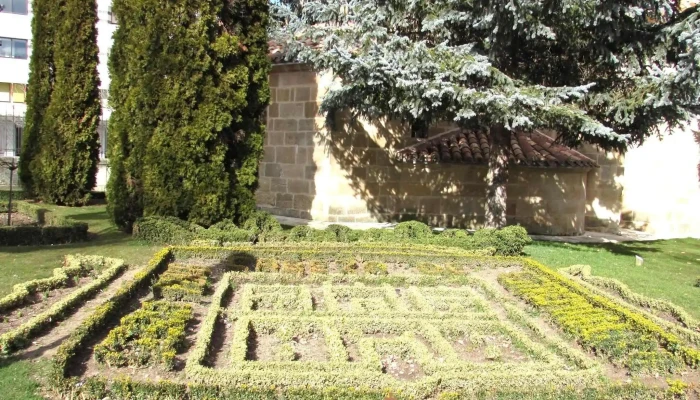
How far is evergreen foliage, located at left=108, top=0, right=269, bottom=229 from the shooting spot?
28.2 ft

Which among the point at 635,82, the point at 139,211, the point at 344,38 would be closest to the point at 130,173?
the point at 139,211

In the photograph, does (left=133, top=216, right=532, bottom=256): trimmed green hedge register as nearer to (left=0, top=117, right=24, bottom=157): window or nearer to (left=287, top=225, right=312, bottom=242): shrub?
(left=287, top=225, right=312, bottom=242): shrub

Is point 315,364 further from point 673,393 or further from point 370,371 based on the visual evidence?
point 673,393

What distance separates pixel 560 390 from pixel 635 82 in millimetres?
6388

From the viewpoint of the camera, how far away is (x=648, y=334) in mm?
4754

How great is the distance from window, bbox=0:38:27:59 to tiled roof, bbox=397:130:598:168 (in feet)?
76.8

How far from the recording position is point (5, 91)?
26.6 metres

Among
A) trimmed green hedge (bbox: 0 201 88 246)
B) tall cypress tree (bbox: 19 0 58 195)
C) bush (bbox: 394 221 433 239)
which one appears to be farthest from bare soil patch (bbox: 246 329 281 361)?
tall cypress tree (bbox: 19 0 58 195)

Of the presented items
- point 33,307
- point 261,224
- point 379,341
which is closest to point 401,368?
point 379,341

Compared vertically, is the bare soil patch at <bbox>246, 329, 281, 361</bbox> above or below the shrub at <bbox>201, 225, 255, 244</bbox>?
below

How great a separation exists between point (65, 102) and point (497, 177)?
10063 mm

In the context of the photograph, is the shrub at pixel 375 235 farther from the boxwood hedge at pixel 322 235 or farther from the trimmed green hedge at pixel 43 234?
the trimmed green hedge at pixel 43 234

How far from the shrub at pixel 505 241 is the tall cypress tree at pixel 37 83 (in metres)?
10.9

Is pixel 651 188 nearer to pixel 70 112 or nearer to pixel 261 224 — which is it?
pixel 261 224
